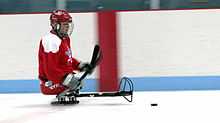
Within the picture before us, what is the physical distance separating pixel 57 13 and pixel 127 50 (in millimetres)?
1432

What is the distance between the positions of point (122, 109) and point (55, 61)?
2.54 ft

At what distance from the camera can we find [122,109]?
15.2 ft

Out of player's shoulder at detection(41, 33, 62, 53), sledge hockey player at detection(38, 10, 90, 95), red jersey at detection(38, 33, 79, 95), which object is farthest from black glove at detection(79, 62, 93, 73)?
player's shoulder at detection(41, 33, 62, 53)

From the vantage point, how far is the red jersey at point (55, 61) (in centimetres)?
483

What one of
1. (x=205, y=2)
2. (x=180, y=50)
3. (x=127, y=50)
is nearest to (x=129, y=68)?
(x=127, y=50)

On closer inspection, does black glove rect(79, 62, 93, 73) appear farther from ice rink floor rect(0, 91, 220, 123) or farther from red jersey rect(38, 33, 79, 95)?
ice rink floor rect(0, 91, 220, 123)

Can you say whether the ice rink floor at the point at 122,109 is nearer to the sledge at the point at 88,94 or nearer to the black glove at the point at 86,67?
the sledge at the point at 88,94

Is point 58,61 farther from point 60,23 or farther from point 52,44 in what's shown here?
point 60,23

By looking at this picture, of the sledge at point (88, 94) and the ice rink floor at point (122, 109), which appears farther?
the sledge at point (88, 94)

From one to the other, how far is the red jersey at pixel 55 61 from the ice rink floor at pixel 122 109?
0.73 ft

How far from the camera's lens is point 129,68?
619cm

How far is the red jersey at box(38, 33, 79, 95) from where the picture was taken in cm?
483

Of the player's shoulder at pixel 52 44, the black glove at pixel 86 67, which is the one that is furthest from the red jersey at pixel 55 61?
the black glove at pixel 86 67

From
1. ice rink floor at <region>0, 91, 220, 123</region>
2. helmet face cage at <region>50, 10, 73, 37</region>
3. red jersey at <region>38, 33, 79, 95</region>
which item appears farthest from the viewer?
helmet face cage at <region>50, 10, 73, 37</region>
